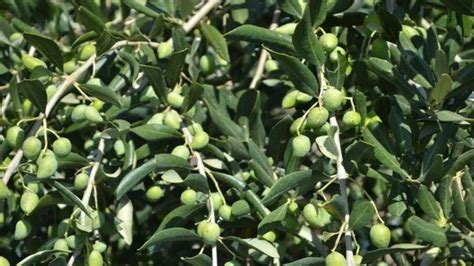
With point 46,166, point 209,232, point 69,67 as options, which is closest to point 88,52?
point 69,67

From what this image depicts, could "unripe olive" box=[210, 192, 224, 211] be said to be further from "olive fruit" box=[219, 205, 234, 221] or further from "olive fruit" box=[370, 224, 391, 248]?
"olive fruit" box=[370, 224, 391, 248]

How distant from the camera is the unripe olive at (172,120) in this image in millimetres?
1346

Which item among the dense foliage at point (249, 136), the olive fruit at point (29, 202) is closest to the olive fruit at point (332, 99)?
the dense foliage at point (249, 136)

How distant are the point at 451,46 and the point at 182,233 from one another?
0.51m

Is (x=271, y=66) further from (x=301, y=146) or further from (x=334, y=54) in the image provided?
(x=301, y=146)

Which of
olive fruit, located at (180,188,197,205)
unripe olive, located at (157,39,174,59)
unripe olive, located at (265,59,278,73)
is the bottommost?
olive fruit, located at (180,188,197,205)

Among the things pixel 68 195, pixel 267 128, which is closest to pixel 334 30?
pixel 267 128

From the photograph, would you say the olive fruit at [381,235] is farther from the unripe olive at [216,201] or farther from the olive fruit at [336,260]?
the unripe olive at [216,201]

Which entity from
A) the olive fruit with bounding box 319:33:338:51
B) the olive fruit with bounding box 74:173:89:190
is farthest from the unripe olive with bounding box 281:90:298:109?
the olive fruit with bounding box 74:173:89:190

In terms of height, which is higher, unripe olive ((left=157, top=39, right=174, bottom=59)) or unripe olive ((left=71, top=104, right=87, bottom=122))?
unripe olive ((left=157, top=39, right=174, bottom=59))

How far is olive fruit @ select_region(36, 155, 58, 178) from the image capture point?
1185 millimetres

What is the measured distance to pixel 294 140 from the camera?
3.90 feet

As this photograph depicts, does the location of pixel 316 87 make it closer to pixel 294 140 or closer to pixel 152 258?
pixel 294 140

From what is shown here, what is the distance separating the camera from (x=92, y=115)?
128 cm
